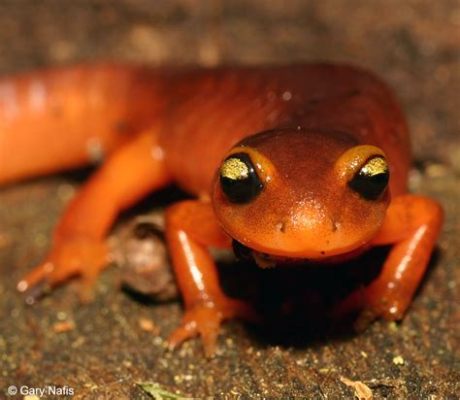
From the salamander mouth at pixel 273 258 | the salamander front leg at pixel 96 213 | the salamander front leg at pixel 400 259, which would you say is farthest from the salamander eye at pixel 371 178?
the salamander front leg at pixel 96 213

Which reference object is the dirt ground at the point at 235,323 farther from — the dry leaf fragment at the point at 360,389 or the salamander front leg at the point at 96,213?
the salamander front leg at the point at 96,213

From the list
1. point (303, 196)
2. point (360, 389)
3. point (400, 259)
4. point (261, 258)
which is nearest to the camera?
point (303, 196)

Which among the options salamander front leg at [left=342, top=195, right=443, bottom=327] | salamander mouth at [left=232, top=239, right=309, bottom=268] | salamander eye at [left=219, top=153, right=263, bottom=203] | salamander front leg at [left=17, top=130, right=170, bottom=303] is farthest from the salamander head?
salamander front leg at [left=17, top=130, right=170, bottom=303]

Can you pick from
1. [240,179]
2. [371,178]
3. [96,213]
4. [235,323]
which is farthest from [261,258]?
[96,213]

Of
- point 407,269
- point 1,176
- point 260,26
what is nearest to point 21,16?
point 1,176

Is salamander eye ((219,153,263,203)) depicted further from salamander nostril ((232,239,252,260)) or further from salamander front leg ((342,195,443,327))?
salamander front leg ((342,195,443,327))

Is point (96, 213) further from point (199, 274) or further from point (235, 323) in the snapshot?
point (235, 323)
